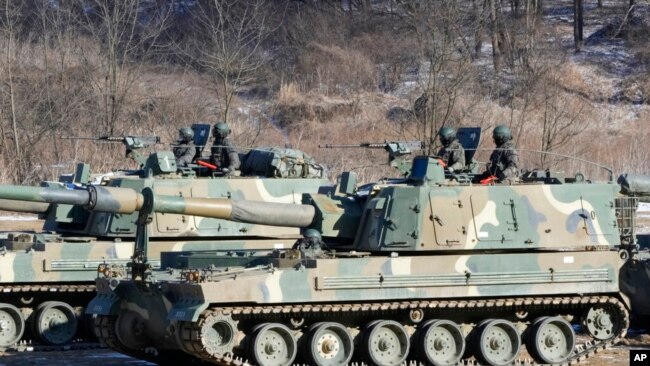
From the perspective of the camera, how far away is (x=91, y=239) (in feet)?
72.1

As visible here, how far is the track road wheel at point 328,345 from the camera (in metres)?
17.8

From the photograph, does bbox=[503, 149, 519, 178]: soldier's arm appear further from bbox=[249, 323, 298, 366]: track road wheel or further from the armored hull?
bbox=[249, 323, 298, 366]: track road wheel

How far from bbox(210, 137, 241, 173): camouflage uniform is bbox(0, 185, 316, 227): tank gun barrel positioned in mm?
6023

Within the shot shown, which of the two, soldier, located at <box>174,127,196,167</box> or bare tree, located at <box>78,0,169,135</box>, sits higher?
bare tree, located at <box>78,0,169,135</box>

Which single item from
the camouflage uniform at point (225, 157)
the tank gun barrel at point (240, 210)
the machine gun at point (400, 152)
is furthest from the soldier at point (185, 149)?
the tank gun barrel at point (240, 210)

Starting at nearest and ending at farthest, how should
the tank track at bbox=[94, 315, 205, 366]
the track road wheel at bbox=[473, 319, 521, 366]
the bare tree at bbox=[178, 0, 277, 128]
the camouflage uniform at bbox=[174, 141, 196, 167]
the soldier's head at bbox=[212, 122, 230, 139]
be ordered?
the tank track at bbox=[94, 315, 205, 366], the track road wheel at bbox=[473, 319, 521, 366], the camouflage uniform at bbox=[174, 141, 196, 167], the soldier's head at bbox=[212, 122, 230, 139], the bare tree at bbox=[178, 0, 277, 128]

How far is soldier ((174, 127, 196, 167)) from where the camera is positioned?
80.6 feet

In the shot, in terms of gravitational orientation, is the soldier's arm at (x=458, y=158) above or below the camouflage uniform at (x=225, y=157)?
below

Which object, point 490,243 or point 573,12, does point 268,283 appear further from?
point 573,12

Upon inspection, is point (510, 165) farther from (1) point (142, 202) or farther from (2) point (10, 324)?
(2) point (10, 324)

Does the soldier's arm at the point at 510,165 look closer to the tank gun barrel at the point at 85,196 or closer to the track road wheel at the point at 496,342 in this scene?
the track road wheel at the point at 496,342

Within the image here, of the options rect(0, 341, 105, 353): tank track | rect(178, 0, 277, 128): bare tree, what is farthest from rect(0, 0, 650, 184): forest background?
rect(0, 341, 105, 353): tank track

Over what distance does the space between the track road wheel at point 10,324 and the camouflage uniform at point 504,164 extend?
23.6 feet

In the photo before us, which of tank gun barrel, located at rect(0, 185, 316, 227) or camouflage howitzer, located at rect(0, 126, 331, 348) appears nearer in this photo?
tank gun barrel, located at rect(0, 185, 316, 227)
